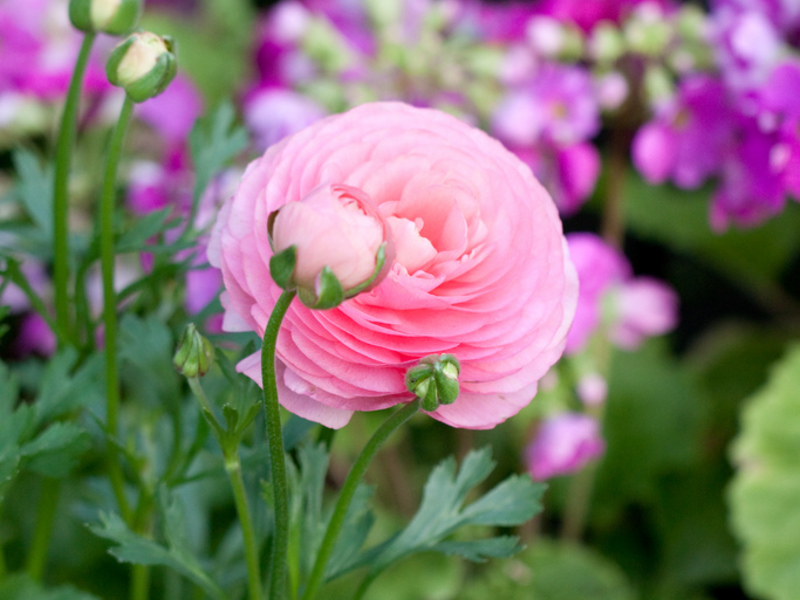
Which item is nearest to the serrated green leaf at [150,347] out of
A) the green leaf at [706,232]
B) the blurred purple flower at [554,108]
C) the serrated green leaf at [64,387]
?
the serrated green leaf at [64,387]

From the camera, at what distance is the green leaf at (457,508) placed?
0.28 meters

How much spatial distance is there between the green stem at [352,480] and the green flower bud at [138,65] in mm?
128

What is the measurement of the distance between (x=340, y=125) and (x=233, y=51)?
91 cm

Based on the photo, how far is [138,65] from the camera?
0.79 ft

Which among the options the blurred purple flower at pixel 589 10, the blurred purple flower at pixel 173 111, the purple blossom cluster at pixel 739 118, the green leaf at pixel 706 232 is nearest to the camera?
the purple blossom cluster at pixel 739 118

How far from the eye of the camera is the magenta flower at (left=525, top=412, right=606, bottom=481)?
572 mm

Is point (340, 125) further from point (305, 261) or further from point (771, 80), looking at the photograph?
point (771, 80)

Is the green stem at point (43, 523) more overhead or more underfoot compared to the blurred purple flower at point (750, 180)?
more underfoot

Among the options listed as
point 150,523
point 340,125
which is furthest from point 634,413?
point 340,125

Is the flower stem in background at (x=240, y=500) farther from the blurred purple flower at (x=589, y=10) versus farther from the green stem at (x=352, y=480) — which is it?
the blurred purple flower at (x=589, y=10)

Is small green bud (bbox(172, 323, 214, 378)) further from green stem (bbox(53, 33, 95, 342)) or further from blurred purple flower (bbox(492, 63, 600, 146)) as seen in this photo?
blurred purple flower (bbox(492, 63, 600, 146))

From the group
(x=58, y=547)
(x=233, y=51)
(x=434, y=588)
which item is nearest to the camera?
(x=58, y=547)

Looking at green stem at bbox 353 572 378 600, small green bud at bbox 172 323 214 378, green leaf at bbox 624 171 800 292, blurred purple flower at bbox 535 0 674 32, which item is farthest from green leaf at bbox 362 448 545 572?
green leaf at bbox 624 171 800 292

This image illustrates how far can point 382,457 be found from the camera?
26.9 inches
